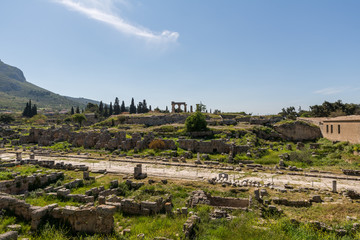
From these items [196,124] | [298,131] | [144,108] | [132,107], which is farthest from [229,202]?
[144,108]

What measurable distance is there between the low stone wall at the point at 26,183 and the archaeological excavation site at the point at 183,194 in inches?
2.7

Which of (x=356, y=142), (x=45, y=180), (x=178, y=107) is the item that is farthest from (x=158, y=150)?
(x=178, y=107)

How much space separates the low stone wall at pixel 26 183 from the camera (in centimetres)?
1476

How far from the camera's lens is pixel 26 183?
16.1 meters

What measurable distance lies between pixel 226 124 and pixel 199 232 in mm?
42371

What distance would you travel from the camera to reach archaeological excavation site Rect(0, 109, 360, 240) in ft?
30.4

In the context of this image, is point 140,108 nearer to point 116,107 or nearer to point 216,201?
point 116,107

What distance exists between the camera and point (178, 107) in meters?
73.6

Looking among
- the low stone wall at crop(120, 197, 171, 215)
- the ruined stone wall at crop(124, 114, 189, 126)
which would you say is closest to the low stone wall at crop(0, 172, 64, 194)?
the low stone wall at crop(120, 197, 171, 215)

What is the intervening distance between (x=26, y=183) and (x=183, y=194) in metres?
11.7

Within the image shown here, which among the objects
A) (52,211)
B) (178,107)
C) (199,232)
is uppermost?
(178,107)

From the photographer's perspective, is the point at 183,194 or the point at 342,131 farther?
the point at 342,131

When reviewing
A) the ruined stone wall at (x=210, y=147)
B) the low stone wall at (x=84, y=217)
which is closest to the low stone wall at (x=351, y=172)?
→ the ruined stone wall at (x=210, y=147)

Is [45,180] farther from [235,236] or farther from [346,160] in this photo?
[346,160]
